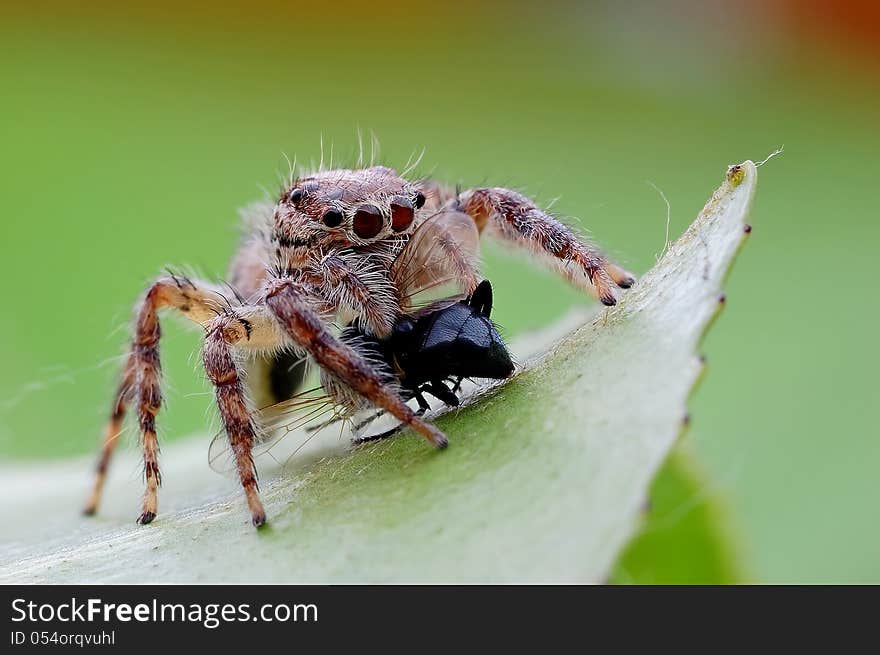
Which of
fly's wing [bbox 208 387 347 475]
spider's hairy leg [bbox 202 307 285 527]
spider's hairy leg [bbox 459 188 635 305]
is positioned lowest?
fly's wing [bbox 208 387 347 475]

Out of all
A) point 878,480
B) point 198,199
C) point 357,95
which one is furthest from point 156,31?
point 878,480

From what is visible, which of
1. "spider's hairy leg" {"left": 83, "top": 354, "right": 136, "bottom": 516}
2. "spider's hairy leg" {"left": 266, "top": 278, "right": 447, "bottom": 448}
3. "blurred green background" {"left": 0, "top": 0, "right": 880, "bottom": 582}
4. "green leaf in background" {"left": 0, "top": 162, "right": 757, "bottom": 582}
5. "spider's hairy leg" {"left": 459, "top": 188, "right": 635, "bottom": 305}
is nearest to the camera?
"green leaf in background" {"left": 0, "top": 162, "right": 757, "bottom": 582}

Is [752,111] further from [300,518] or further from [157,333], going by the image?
[300,518]

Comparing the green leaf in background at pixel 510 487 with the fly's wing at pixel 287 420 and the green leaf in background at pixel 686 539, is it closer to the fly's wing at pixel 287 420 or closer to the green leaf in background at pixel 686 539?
the fly's wing at pixel 287 420

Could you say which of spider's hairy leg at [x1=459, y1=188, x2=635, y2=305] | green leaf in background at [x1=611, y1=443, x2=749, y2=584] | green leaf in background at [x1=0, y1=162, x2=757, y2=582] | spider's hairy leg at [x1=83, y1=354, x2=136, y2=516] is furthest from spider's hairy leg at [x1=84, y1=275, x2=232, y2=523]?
green leaf in background at [x1=611, y1=443, x2=749, y2=584]

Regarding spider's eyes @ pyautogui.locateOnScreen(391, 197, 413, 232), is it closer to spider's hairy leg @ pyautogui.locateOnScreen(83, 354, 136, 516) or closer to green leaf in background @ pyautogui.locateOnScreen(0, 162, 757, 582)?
green leaf in background @ pyautogui.locateOnScreen(0, 162, 757, 582)

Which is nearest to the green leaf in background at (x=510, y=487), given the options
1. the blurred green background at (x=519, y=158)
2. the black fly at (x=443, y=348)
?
the black fly at (x=443, y=348)

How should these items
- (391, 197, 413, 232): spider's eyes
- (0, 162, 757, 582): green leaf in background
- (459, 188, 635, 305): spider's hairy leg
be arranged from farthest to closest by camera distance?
(391, 197, 413, 232): spider's eyes < (459, 188, 635, 305): spider's hairy leg < (0, 162, 757, 582): green leaf in background

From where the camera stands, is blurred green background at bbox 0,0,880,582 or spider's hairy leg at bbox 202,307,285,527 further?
blurred green background at bbox 0,0,880,582
